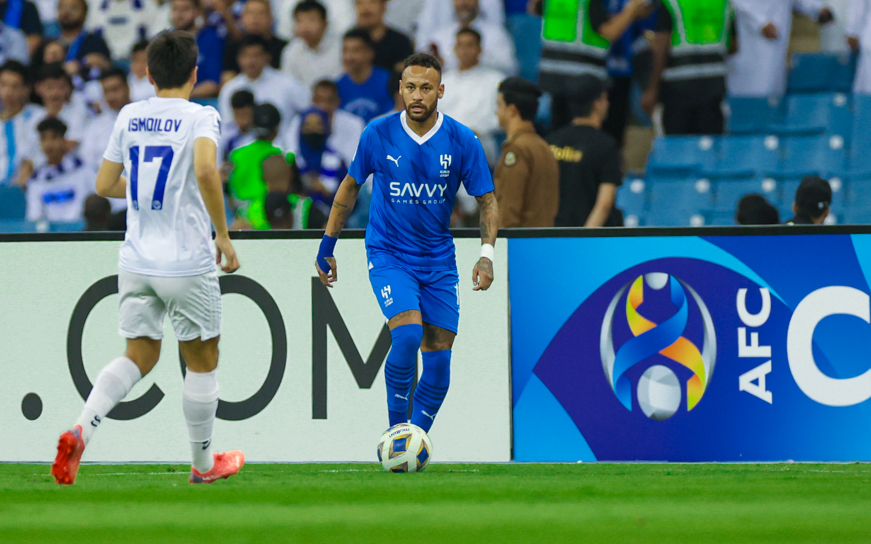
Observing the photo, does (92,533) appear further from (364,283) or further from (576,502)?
(364,283)

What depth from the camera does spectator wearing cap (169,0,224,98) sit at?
41.9 ft

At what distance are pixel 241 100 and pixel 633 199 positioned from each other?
3878 millimetres

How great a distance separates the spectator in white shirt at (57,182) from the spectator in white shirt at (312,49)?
2.34 m

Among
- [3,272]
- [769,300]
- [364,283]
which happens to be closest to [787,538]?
[769,300]

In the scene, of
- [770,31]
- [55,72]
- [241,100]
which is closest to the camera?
[241,100]

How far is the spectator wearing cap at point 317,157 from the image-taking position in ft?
36.1

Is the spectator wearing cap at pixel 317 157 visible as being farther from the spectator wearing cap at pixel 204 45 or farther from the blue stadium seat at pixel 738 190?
the blue stadium seat at pixel 738 190

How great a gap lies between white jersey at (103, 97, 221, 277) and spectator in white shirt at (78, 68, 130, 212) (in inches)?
269

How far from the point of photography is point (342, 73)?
12062 millimetres

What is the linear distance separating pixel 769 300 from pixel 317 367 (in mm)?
2697

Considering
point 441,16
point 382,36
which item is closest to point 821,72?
point 441,16

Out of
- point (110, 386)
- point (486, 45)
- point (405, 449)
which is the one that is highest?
point (486, 45)

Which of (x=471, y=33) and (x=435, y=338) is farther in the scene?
(x=471, y=33)

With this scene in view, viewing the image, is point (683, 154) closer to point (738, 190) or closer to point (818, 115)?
point (738, 190)
